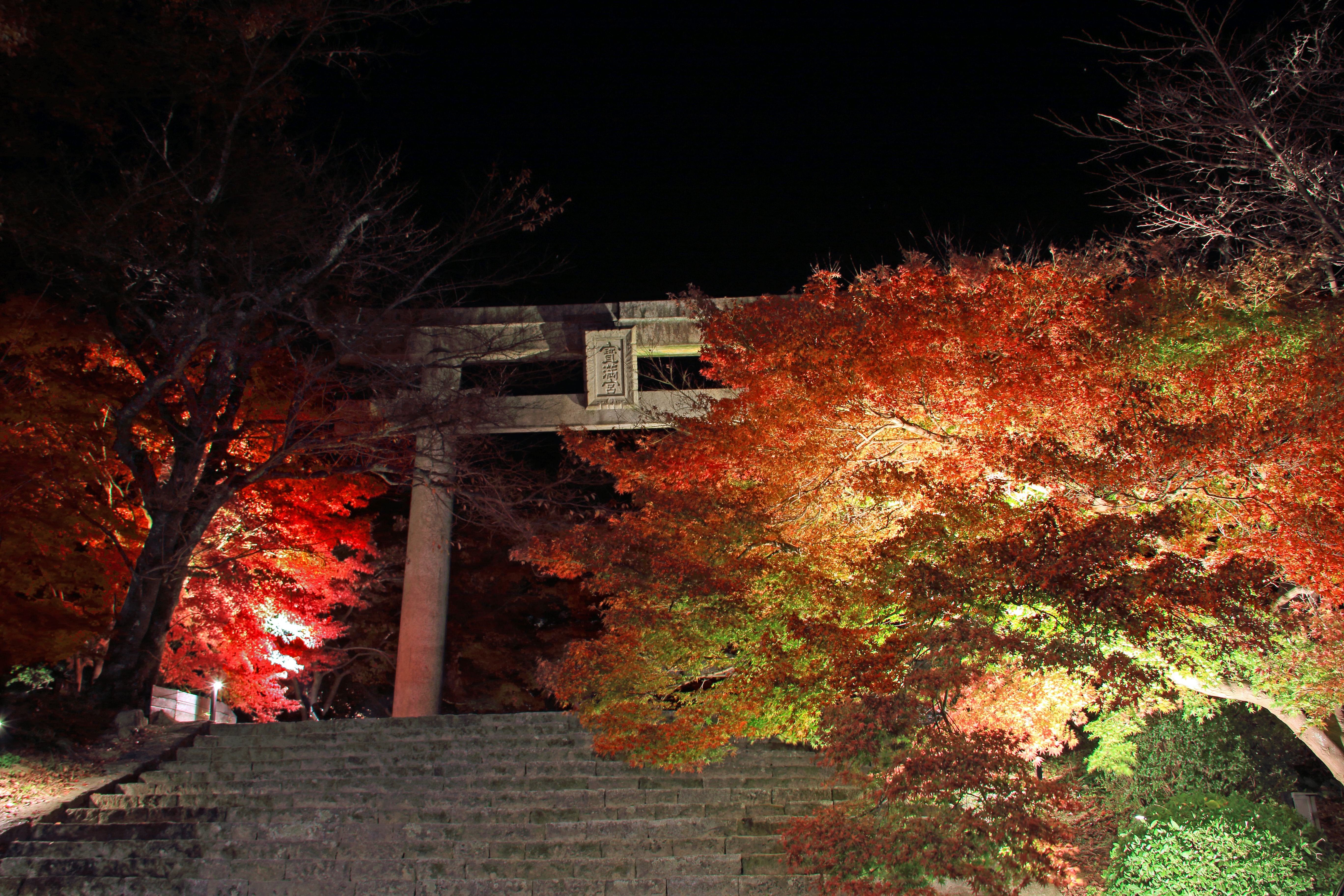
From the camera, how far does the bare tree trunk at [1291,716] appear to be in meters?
9.80

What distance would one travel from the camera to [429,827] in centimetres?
959

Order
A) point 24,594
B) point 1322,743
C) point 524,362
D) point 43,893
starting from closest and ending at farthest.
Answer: point 43,893 → point 1322,743 → point 24,594 → point 524,362

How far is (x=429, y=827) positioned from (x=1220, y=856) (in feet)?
26.2

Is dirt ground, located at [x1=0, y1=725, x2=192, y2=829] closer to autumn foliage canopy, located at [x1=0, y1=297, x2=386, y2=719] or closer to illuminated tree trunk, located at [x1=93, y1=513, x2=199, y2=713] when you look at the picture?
illuminated tree trunk, located at [x1=93, y1=513, x2=199, y2=713]

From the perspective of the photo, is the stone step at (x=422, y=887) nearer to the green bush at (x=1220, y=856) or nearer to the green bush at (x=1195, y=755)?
the green bush at (x=1220, y=856)

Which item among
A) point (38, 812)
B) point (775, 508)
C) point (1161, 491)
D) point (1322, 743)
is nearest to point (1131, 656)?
point (1161, 491)

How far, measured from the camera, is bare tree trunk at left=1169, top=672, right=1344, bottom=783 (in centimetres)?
980

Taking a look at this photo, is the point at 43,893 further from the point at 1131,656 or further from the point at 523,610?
the point at 523,610

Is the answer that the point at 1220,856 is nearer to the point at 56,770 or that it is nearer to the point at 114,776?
the point at 114,776

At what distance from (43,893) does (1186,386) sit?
498 inches

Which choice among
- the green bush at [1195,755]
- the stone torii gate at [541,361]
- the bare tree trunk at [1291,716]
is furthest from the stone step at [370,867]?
the stone torii gate at [541,361]

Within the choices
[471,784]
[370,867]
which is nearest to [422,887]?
[370,867]

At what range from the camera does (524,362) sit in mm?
18453

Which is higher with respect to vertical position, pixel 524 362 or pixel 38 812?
pixel 524 362
